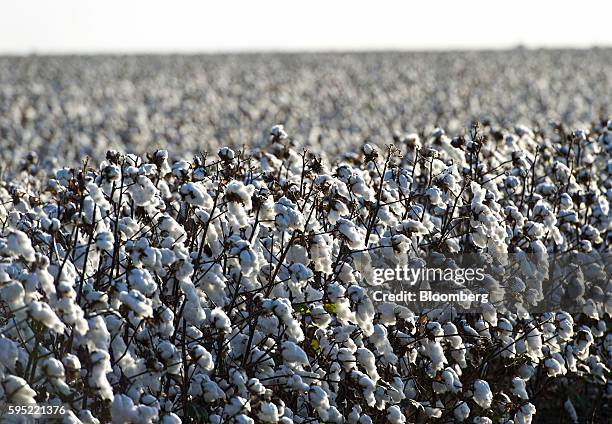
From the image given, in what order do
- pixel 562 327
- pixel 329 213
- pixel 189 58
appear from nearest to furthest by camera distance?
pixel 329 213, pixel 562 327, pixel 189 58

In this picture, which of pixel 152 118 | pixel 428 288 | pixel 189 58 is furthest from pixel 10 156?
pixel 189 58

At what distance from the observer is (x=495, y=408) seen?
645cm

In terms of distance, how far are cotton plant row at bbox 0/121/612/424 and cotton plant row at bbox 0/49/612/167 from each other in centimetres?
519

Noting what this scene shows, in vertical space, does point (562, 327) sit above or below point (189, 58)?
below

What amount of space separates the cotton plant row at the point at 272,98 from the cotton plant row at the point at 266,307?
5.19m

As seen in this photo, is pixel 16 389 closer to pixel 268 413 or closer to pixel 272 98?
pixel 268 413

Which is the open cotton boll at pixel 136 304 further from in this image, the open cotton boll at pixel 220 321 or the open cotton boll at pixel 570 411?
the open cotton boll at pixel 570 411

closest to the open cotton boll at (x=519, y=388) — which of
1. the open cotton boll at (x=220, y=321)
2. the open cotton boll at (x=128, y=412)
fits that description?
the open cotton boll at (x=220, y=321)

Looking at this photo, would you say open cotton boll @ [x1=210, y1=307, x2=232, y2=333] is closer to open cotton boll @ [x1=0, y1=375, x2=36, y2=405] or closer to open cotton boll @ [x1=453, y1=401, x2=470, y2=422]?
open cotton boll @ [x1=0, y1=375, x2=36, y2=405]

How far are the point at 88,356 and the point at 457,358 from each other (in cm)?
232

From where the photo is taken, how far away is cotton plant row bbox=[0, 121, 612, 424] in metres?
4.66

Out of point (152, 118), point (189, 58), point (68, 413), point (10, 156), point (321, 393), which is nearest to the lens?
point (68, 413)

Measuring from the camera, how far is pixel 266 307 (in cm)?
497

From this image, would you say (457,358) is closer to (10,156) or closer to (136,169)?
(136,169)
